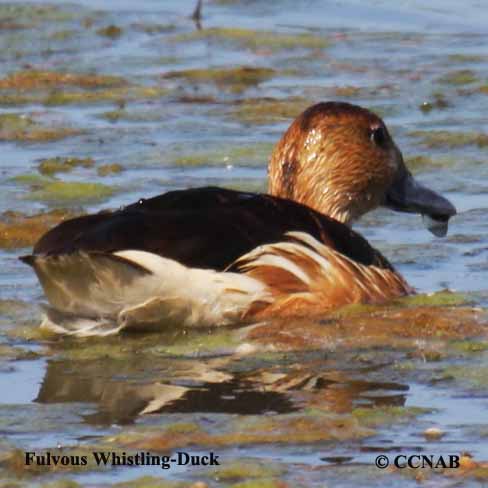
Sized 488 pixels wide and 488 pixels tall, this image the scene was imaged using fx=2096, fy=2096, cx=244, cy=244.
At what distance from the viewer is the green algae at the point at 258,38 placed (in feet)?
56.9

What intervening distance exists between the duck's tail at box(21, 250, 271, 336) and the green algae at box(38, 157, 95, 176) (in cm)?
373

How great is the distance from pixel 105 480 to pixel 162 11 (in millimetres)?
12553

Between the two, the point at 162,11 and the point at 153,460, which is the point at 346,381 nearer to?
the point at 153,460

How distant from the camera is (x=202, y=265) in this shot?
887 cm

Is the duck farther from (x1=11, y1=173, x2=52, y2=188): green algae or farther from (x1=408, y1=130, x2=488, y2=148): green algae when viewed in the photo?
(x1=408, y1=130, x2=488, y2=148): green algae

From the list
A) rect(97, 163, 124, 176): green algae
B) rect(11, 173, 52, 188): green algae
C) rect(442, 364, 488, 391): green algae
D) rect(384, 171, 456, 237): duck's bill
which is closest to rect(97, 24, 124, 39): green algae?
rect(97, 163, 124, 176): green algae

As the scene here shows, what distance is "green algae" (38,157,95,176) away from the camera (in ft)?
42.3

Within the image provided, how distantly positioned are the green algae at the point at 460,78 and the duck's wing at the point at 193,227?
6518mm

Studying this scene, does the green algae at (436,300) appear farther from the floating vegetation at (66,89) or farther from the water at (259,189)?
the floating vegetation at (66,89)

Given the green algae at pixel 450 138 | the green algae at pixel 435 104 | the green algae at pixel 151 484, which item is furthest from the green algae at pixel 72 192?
the green algae at pixel 151 484

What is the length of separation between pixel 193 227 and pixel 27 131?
18.0 feet

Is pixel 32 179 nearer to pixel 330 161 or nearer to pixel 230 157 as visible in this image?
pixel 230 157

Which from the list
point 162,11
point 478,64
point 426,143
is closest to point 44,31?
point 162,11

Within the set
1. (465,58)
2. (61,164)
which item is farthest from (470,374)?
(465,58)
